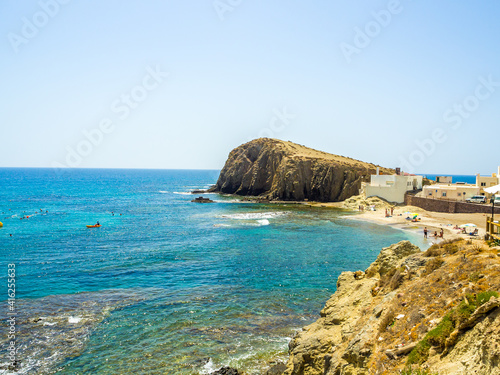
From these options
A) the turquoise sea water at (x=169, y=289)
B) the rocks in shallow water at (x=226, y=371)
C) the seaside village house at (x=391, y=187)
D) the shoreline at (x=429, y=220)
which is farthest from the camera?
the seaside village house at (x=391, y=187)

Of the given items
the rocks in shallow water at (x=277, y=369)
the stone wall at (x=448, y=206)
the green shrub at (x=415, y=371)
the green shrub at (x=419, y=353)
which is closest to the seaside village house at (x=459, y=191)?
the stone wall at (x=448, y=206)

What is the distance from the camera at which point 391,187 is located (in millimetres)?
76812

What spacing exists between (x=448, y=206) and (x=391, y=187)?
14.9m

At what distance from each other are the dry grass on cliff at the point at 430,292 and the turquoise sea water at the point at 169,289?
828cm

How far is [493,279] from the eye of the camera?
32.8 feet

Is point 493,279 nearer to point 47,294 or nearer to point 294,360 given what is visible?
point 294,360

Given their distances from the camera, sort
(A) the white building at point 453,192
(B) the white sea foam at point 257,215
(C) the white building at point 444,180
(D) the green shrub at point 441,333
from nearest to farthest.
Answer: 1. (D) the green shrub at point 441,333
2. (A) the white building at point 453,192
3. (B) the white sea foam at point 257,215
4. (C) the white building at point 444,180

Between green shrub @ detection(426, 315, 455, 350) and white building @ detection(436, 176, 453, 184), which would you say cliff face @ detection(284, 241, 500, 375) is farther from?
white building @ detection(436, 176, 453, 184)

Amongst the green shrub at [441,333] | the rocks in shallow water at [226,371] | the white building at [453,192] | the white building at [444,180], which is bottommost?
the rocks in shallow water at [226,371]

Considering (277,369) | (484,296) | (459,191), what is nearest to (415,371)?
(484,296)

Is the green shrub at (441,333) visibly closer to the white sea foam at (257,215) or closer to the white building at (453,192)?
the white sea foam at (257,215)

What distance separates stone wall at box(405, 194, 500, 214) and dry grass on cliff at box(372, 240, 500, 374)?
51731 millimetres

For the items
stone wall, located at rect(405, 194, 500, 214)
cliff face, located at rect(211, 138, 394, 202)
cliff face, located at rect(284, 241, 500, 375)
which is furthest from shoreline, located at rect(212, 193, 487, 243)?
cliff face, located at rect(284, 241, 500, 375)

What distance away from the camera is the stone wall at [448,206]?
58.3m
